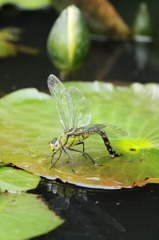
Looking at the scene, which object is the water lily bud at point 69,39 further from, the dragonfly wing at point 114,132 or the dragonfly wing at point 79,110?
the dragonfly wing at point 114,132

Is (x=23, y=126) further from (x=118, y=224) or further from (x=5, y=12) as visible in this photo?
(x=5, y=12)

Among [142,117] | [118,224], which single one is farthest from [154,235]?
[142,117]

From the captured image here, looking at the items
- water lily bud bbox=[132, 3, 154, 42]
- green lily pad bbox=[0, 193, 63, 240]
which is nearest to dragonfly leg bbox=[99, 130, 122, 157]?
green lily pad bbox=[0, 193, 63, 240]

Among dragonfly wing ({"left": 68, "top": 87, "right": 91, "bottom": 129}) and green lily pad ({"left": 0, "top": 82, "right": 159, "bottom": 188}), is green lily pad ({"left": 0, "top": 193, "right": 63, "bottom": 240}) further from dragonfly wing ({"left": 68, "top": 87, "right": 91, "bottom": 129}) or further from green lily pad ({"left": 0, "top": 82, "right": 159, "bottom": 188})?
dragonfly wing ({"left": 68, "top": 87, "right": 91, "bottom": 129})

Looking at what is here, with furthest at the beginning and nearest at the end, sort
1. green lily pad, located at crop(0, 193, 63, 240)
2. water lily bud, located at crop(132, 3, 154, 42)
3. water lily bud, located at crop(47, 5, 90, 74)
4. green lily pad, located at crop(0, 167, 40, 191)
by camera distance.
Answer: water lily bud, located at crop(132, 3, 154, 42) < water lily bud, located at crop(47, 5, 90, 74) < green lily pad, located at crop(0, 167, 40, 191) < green lily pad, located at crop(0, 193, 63, 240)

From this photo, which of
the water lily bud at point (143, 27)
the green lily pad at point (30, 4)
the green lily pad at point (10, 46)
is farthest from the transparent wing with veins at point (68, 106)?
the green lily pad at point (30, 4)
